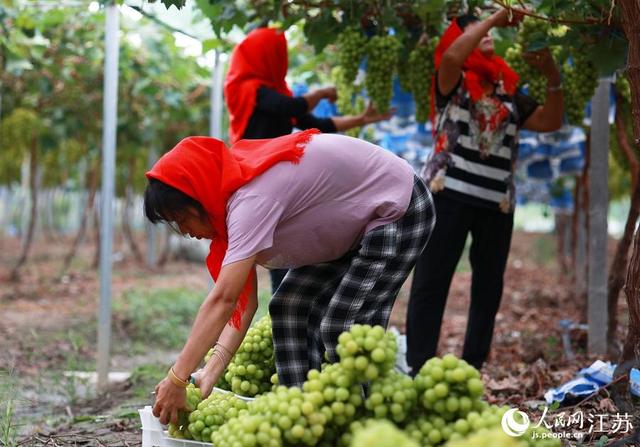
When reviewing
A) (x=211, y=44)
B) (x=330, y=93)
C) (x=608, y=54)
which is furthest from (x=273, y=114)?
(x=608, y=54)

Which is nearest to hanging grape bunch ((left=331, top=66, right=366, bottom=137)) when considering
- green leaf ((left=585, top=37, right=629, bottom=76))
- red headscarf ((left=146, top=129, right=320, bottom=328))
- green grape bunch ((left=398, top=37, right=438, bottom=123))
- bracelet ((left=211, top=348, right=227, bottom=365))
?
green grape bunch ((left=398, top=37, right=438, bottom=123))

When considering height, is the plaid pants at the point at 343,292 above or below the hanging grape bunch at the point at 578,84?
below

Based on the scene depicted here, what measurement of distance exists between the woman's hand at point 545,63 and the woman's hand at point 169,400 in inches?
100

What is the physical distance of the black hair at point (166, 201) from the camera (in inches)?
93.7

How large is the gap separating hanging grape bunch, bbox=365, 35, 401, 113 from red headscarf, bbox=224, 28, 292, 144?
496mm

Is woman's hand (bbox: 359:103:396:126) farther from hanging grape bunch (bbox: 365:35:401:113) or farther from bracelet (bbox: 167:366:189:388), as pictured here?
bracelet (bbox: 167:366:189:388)

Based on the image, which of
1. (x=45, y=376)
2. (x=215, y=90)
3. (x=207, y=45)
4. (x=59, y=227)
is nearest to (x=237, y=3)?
(x=207, y=45)

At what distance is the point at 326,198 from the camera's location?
2533 millimetres

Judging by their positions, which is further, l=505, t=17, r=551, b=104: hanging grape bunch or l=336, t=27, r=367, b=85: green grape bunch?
l=336, t=27, r=367, b=85: green grape bunch

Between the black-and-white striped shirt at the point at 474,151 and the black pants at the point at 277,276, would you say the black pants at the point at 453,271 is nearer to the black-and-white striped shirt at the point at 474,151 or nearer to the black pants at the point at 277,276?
the black-and-white striped shirt at the point at 474,151

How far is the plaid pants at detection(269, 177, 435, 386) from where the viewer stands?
256 cm

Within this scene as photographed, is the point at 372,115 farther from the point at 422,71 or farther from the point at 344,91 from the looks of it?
the point at 422,71

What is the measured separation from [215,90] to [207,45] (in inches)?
38.6
